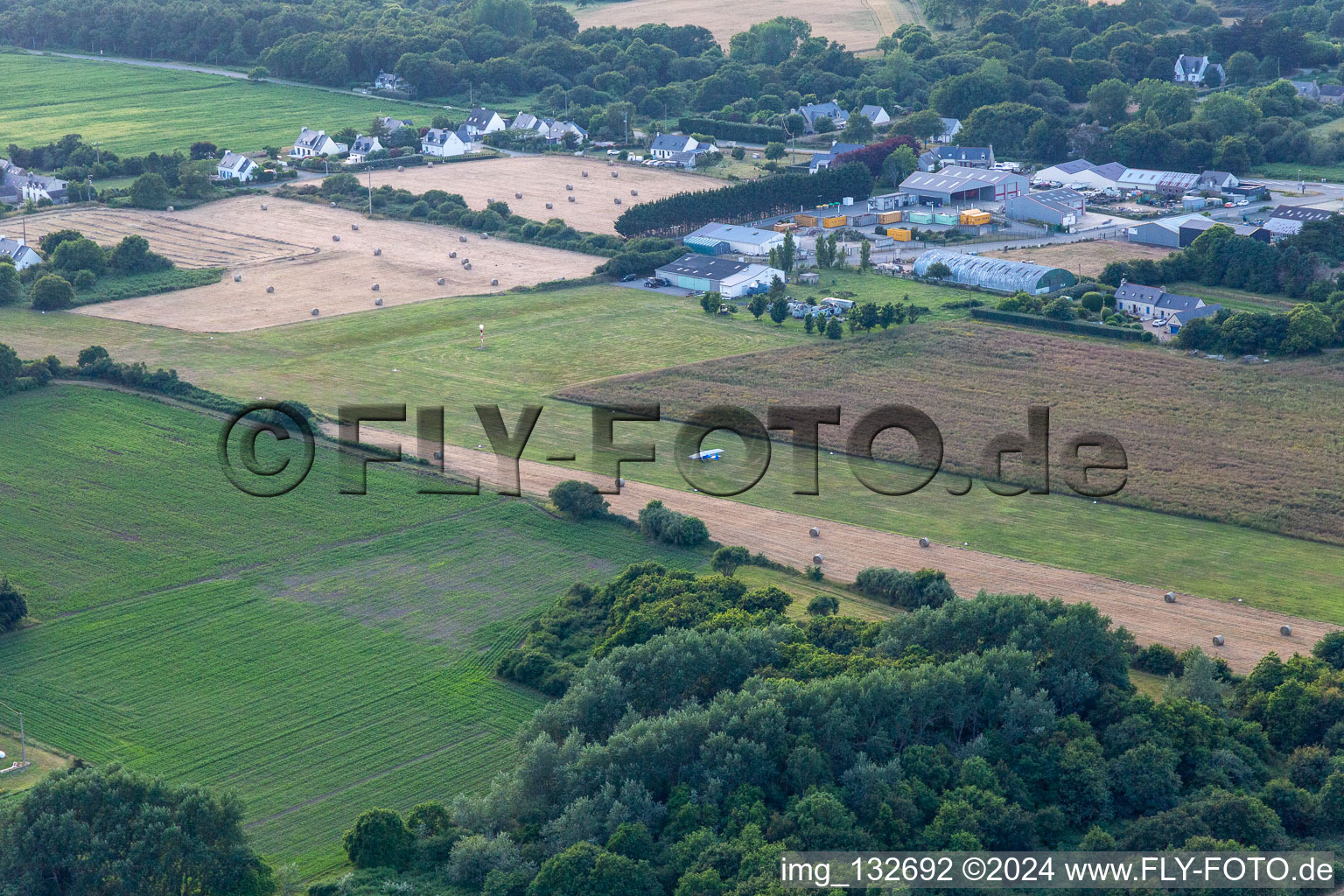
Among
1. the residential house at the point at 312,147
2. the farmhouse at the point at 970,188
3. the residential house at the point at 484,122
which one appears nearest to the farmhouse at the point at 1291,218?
the farmhouse at the point at 970,188

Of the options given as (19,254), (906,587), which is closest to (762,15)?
(19,254)

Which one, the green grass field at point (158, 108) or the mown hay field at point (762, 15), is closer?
the green grass field at point (158, 108)

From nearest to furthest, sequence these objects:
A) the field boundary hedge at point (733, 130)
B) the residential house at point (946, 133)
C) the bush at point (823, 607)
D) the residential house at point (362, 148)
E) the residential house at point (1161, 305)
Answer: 1. the bush at point (823, 607)
2. the residential house at point (1161, 305)
3. the residential house at point (362, 148)
4. the residential house at point (946, 133)
5. the field boundary hedge at point (733, 130)

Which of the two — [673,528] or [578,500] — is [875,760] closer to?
[673,528]

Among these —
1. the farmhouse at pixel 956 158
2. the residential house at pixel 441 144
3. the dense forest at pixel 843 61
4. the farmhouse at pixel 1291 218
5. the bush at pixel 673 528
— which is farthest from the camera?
the residential house at pixel 441 144

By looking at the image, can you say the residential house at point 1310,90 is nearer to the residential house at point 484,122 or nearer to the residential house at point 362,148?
the residential house at point 484,122
